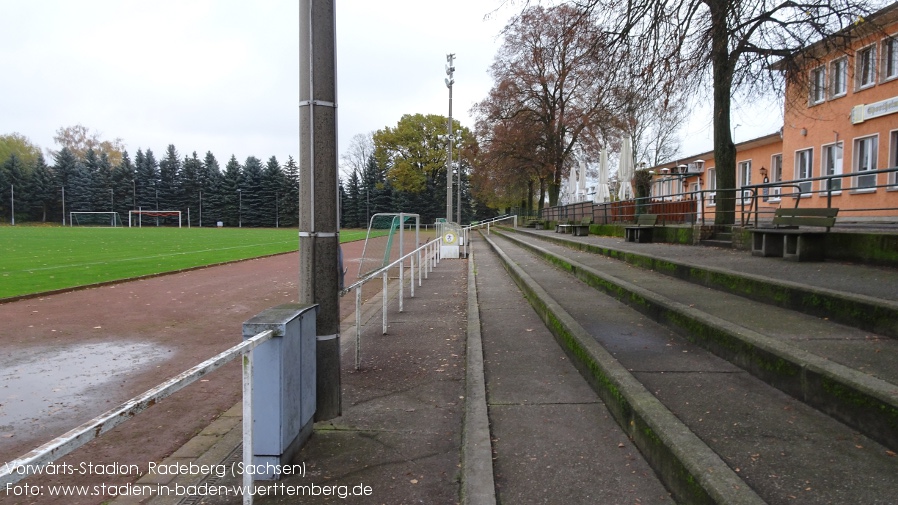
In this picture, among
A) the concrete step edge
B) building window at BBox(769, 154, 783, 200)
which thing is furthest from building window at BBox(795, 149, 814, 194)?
the concrete step edge

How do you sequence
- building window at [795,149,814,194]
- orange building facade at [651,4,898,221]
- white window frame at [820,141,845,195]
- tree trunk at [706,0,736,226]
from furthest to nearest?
building window at [795,149,814,194] → white window frame at [820,141,845,195] → orange building facade at [651,4,898,221] → tree trunk at [706,0,736,226]

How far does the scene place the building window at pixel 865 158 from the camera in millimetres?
19875

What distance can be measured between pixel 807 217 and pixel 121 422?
1033 cm

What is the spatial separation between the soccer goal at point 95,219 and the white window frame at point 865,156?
85505 mm

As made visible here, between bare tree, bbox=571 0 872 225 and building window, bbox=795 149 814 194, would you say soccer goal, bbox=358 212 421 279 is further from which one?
building window, bbox=795 149 814 194

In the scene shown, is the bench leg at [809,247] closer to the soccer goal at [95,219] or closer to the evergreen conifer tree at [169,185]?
the soccer goal at [95,219]

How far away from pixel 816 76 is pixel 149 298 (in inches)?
571

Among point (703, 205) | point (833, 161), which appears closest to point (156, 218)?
point (833, 161)

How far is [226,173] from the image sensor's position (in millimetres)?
85375

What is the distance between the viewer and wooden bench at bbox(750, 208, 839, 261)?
8.94 meters

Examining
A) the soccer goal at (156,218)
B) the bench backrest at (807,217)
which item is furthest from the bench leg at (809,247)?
the soccer goal at (156,218)

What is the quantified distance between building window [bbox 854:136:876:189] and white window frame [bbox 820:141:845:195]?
529 millimetres

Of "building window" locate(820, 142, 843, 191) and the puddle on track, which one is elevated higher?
"building window" locate(820, 142, 843, 191)

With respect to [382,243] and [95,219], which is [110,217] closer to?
[95,219]
